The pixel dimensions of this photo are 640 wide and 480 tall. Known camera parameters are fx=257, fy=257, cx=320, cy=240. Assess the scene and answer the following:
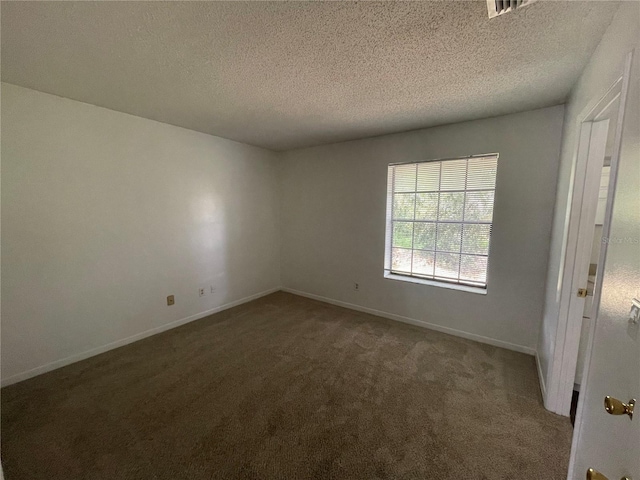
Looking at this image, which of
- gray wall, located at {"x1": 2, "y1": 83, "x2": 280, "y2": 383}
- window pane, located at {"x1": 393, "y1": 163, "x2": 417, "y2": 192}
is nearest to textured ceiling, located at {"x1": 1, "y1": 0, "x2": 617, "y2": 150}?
gray wall, located at {"x1": 2, "y1": 83, "x2": 280, "y2": 383}

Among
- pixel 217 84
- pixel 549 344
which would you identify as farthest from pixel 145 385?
pixel 549 344

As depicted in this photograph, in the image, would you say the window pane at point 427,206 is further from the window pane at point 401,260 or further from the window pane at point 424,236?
the window pane at point 401,260

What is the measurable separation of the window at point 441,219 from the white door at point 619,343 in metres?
1.92

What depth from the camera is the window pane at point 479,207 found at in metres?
2.78

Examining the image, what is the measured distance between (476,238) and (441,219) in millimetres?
426

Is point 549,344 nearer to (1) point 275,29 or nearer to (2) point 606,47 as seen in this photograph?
(2) point 606,47

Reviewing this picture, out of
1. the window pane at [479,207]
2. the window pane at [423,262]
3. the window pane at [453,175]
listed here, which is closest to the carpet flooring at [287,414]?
the window pane at [423,262]

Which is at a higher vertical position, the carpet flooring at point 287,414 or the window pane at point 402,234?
the window pane at point 402,234

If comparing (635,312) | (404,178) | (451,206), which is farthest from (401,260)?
(635,312)

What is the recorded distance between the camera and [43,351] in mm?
2289

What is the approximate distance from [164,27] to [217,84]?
630mm

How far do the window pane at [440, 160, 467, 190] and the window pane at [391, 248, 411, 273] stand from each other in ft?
3.06

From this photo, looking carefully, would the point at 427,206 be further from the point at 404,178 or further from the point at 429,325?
the point at 429,325

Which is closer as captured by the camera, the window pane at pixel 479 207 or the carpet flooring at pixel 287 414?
the carpet flooring at pixel 287 414
